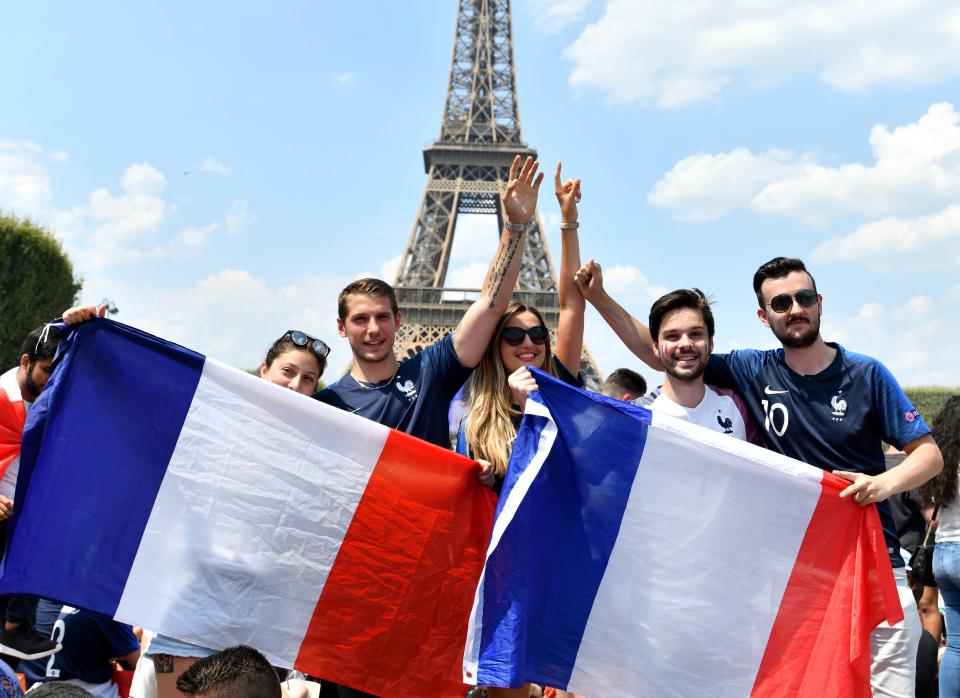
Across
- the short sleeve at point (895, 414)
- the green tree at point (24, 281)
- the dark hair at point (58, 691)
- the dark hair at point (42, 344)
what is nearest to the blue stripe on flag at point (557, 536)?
the short sleeve at point (895, 414)

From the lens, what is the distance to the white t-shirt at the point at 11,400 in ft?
15.0

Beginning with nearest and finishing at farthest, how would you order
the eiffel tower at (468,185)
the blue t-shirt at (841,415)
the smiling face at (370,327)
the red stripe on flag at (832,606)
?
the red stripe on flag at (832,606) → the blue t-shirt at (841,415) → the smiling face at (370,327) → the eiffel tower at (468,185)

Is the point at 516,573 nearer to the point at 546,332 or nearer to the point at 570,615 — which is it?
the point at 570,615

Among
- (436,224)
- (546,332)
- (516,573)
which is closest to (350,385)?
(546,332)

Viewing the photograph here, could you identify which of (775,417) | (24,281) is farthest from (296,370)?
(24,281)

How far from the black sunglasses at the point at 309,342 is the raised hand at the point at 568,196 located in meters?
1.52

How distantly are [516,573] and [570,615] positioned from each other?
316 millimetres

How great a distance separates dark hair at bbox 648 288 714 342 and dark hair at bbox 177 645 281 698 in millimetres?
2552

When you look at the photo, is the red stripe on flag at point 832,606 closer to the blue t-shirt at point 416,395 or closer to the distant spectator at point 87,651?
the blue t-shirt at point 416,395

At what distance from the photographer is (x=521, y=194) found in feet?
15.7

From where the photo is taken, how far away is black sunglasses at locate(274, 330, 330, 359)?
4684mm

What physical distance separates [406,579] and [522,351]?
1.23m

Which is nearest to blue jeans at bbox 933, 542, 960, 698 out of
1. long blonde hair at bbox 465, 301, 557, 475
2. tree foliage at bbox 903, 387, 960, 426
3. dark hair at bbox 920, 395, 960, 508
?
dark hair at bbox 920, 395, 960, 508

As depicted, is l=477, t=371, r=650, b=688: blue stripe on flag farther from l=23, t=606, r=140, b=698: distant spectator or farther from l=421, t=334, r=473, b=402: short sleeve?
l=23, t=606, r=140, b=698: distant spectator
